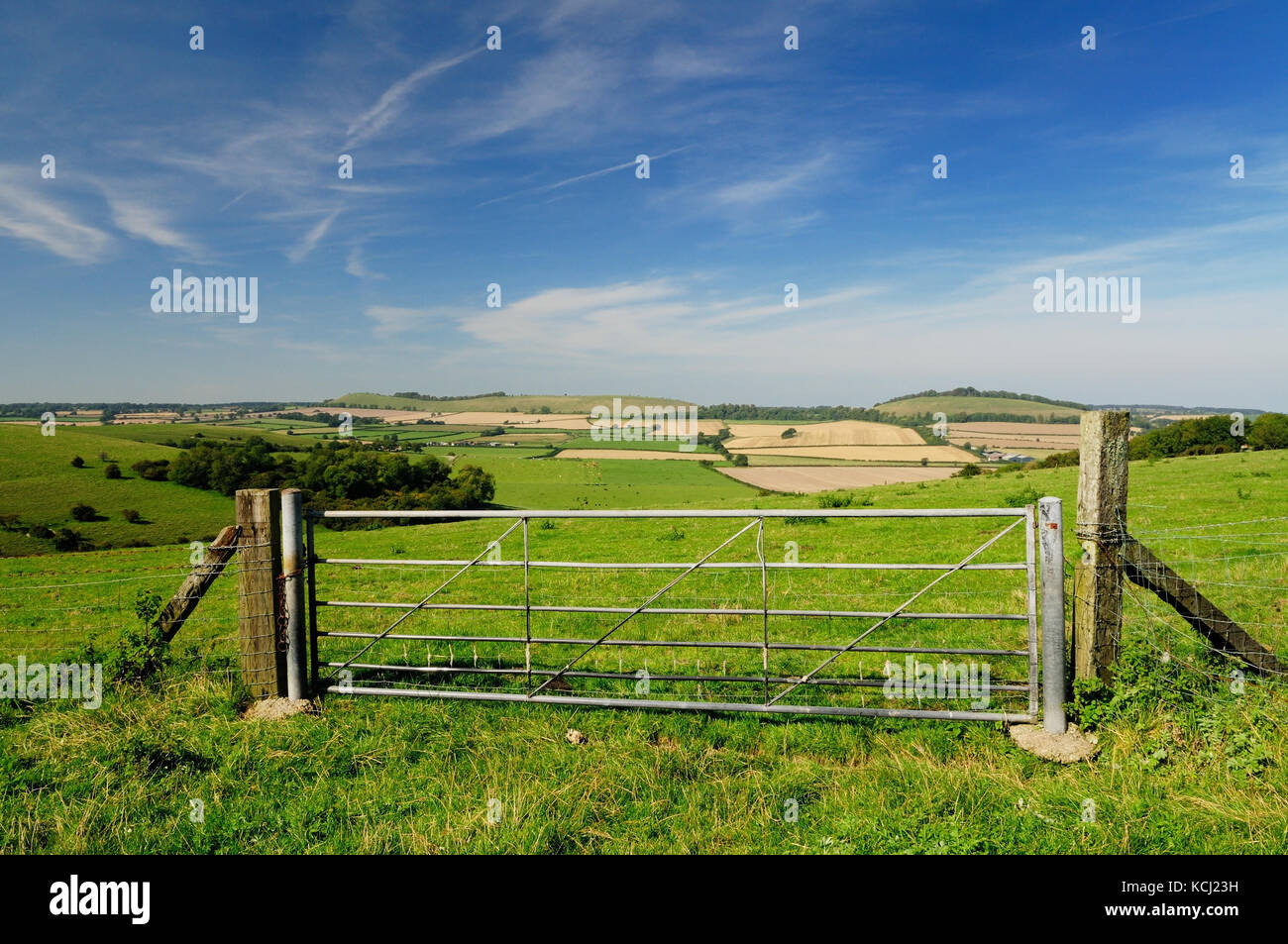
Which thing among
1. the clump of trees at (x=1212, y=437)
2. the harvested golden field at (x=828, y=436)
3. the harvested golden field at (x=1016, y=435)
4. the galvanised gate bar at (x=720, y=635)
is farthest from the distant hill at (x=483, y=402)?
the galvanised gate bar at (x=720, y=635)

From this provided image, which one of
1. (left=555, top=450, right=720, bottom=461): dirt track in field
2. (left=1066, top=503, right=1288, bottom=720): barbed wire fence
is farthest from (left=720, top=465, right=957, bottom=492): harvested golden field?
(left=1066, top=503, right=1288, bottom=720): barbed wire fence

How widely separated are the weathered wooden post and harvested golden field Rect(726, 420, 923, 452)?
67.0 metres

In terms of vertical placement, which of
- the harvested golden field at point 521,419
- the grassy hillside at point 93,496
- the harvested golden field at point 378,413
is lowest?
the grassy hillside at point 93,496

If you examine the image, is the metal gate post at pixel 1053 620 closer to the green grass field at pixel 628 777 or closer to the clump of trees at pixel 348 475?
the green grass field at pixel 628 777

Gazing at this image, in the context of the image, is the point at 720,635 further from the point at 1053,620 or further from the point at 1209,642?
the point at 1209,642

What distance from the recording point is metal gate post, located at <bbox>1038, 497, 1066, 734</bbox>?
5.46m

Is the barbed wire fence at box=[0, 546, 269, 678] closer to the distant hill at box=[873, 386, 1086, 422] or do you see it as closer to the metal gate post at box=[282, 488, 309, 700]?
the metal gate post at box=[282, 488, 309, 700]

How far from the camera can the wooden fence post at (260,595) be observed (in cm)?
645

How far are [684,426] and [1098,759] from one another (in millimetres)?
98193

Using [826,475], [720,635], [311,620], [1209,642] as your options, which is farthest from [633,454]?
[1209,642]

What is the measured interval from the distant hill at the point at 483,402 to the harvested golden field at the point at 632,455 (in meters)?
33.2

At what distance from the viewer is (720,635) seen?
9039mm
